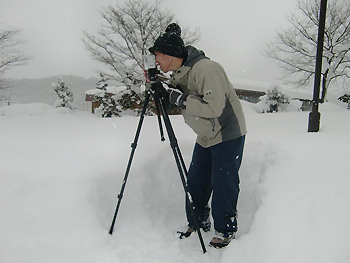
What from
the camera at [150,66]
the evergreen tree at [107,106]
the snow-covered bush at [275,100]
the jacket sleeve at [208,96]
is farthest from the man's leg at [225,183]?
the evergreen tree at [107,106]

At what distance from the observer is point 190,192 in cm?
310

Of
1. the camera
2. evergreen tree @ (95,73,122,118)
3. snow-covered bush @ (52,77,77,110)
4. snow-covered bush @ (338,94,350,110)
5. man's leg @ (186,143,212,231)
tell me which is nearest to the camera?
the camera

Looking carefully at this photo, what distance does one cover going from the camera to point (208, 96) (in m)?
2.39

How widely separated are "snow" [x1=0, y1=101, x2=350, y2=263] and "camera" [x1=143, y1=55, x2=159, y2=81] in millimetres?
1465

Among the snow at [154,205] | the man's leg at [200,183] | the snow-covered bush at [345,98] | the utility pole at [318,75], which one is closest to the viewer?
the snow at [154,205]

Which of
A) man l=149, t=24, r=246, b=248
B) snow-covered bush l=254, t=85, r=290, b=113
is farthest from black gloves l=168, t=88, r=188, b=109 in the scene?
snow-covered bush l=254, t=85, r=290, b=113

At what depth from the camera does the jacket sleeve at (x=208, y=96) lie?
2.39m

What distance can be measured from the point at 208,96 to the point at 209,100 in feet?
0.12

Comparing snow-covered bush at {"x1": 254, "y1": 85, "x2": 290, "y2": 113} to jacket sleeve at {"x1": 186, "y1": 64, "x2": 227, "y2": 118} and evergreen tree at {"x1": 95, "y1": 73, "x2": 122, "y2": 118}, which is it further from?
jacket sleeve at {"x1": 186, "y1": 64, "x2": 227, "y2": 118}

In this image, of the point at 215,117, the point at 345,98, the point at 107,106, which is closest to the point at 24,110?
the point at 107,106

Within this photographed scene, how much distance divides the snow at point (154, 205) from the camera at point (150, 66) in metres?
1.47

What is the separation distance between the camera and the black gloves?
8.33 feet

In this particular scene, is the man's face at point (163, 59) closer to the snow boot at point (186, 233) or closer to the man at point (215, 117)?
the man at point (215, 117)

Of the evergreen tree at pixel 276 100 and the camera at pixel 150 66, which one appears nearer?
the camera at pixel 150 66
